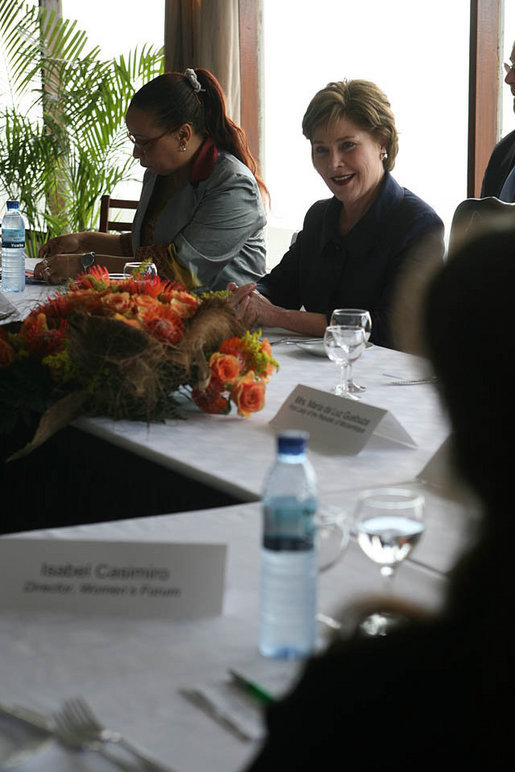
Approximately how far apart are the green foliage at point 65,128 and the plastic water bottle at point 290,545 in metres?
5.44

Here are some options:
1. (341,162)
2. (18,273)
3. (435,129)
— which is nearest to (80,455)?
(341,162)

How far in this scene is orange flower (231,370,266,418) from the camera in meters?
1.73

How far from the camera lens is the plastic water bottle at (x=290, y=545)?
0.82 meters

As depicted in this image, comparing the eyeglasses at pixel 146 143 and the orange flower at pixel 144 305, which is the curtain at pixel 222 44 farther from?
the orange flower at pixel 144 305

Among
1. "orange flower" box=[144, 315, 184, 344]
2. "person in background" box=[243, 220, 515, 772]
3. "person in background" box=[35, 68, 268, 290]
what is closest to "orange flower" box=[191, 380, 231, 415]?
"orange flower" box=[144, 315, 184, 344]

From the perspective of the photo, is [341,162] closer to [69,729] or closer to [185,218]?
[185,218]

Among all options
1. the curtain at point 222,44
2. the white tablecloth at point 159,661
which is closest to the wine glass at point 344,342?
the white tablecloth at point 159,661

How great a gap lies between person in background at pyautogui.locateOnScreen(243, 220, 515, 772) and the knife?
251 millimetres

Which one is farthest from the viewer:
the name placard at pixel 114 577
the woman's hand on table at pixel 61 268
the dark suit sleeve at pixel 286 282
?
the woman's hand on table at pixel 61 268

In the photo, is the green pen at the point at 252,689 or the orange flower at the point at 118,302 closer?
the green pen at the point at 252,689

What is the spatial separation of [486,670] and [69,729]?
1.21 ft

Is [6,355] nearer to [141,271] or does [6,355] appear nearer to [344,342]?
[141,271]

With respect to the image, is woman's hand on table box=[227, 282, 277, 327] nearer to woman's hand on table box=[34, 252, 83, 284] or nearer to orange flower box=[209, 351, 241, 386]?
orange flower box=[209, 351, 241, 386]

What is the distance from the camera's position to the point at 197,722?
75 cm
